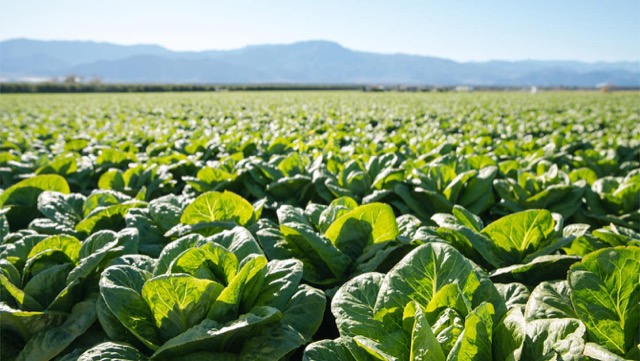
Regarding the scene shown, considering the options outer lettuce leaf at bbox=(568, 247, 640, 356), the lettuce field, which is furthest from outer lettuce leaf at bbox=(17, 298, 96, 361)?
outer lettuce leaf at bbox=(568, 247, 640, 356)

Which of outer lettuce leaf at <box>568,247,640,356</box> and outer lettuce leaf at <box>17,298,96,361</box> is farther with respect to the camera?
outer lettuce leaf at <box>17,298,96,361</box>

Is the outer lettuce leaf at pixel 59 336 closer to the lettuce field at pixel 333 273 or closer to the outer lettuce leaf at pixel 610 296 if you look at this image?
the lettuce field at pixel 333 273

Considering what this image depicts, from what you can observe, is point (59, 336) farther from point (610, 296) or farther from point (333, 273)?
point (610, 296)

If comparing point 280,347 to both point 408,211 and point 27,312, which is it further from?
point 408,211

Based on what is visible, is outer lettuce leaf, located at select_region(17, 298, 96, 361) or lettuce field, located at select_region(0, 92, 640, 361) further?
outer lettuce leaf, located at select_region(17, 298, 96, 361)

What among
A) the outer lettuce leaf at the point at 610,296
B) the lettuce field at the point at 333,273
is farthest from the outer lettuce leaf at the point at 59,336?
the outer lettuce leaf at the point at 610,296

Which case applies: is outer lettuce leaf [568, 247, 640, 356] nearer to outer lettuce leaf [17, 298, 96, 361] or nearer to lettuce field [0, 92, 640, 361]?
lettuce field [0, 92, 640, 361]

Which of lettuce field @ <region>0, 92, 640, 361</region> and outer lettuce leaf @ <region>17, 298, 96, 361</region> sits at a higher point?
lettuce field @ <region>0, 92, 640, 361</region>

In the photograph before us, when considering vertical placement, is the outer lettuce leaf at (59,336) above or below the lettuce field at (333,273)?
below

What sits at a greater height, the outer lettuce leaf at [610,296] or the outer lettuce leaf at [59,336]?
the outer lettuce leaf at [610,296]

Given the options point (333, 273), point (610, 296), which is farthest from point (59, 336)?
point (610, 296)

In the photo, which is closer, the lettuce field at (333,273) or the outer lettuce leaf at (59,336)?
the lettuce field at (333,273)

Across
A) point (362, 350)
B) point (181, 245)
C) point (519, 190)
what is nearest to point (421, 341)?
point (362, 350)

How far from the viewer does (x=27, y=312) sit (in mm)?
1623
